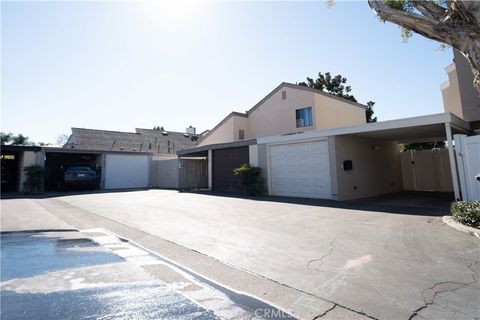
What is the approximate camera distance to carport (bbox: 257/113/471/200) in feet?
35.4

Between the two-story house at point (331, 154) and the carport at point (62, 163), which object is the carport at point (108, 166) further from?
the two-story house at point (331, 154)

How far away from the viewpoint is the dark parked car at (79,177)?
17.8 m

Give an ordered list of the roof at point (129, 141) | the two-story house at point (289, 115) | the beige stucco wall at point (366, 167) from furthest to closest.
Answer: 1. the roof at point (129, 141)
2. the two-story house at point (289, 115)
3. the beige stucco wall at point (366, 167)

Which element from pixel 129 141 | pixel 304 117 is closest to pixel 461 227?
pixel 304 117

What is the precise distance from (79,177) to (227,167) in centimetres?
1003

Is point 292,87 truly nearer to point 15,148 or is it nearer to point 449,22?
point 449,22

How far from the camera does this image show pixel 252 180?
44.8 ft

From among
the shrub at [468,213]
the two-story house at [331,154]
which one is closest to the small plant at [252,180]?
the two-story house at [331,154]

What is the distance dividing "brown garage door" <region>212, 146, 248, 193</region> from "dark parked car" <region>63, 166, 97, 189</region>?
8591mm

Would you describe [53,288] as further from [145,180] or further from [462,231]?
[145,180]

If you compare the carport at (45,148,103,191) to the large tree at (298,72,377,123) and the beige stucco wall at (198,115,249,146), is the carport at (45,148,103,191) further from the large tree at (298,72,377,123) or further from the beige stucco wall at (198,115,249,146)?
the large tree at (298,72,377,123)

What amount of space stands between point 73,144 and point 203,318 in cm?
2774

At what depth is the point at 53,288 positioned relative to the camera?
Result: 131 inches

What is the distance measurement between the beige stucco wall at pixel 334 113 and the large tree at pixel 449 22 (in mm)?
12439
